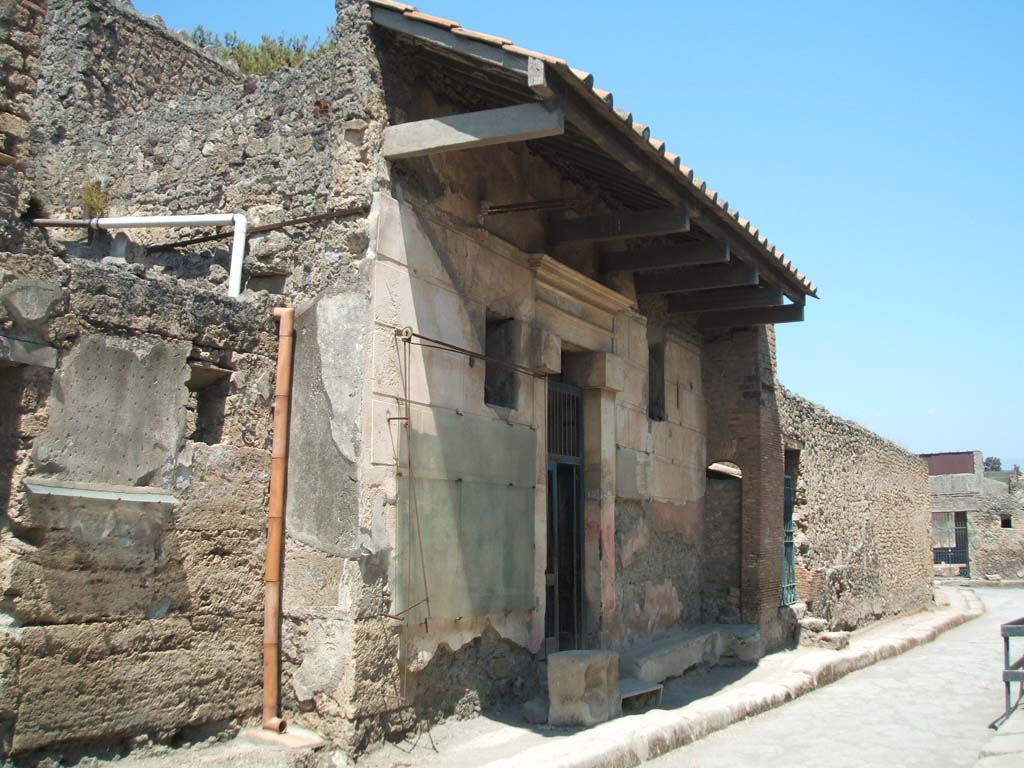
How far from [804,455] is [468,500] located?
8.32m

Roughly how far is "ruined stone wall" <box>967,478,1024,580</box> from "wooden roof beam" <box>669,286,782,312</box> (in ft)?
88.6

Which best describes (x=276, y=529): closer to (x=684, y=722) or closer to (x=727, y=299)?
(x=684, y=722)

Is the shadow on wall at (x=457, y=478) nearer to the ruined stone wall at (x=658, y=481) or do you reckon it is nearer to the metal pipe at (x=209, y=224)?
the metal pipe at (x=209, y=224)

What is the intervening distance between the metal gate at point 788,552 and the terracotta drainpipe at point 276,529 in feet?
27.3

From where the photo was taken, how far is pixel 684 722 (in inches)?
291

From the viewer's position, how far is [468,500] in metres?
7.03

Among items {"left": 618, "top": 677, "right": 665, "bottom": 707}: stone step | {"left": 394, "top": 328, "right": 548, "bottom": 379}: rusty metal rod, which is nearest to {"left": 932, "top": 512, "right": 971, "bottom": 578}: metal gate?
{"left": 618, "top": 677, "right": 665, "bottom": 707}: stone step

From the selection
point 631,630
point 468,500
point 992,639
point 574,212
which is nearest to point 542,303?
point 574,212

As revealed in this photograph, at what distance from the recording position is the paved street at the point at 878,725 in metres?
6.99

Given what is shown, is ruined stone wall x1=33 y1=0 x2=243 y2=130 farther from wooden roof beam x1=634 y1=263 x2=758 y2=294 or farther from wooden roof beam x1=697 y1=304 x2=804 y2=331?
wooden roof beam x1=697 y1=304 x2=804 y2=331

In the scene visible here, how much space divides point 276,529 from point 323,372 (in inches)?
40.7

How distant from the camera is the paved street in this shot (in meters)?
6.99

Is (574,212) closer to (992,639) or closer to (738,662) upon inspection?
(738,662)

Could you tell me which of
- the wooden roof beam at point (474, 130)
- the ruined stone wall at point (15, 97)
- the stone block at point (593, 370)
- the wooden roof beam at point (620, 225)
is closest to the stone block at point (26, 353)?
the ruined stone wall at point (15, 97)
